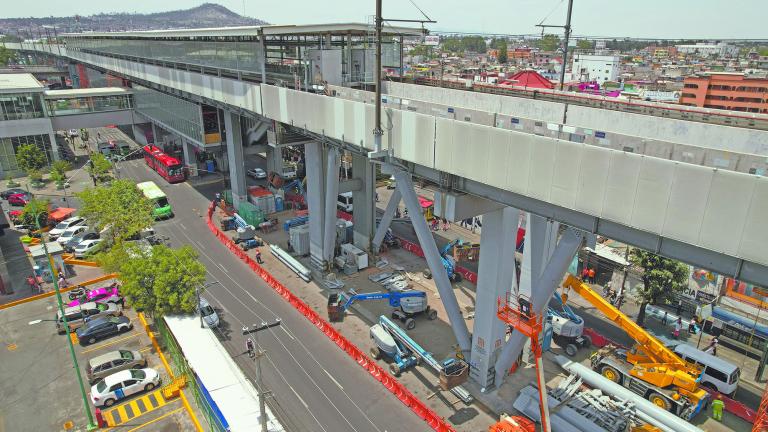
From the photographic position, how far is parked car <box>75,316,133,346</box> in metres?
31.9

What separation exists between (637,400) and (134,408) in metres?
27.5

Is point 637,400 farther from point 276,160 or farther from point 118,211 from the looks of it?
point 276,160

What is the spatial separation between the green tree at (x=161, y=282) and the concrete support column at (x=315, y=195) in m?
11.4

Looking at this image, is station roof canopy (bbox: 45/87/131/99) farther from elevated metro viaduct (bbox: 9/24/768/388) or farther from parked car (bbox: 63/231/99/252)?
elevated metro viaduct (bbox: 9/24/768/388)

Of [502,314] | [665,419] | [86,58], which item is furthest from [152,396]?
[86,58]

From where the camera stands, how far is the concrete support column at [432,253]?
26.9 m

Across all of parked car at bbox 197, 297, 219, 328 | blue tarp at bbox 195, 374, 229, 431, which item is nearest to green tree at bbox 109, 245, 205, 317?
parked car at bbox 197, 297, 219, 328

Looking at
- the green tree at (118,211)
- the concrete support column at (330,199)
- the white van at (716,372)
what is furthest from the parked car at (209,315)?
the white van at (716,372)

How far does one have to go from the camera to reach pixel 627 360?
2944cm

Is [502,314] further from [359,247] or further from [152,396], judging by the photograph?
[359,247]

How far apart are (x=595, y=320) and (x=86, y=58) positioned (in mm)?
113409

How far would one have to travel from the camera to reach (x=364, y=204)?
4378cm

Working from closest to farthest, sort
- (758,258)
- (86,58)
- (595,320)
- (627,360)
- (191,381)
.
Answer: (758,258) → (191,381) → (627,360) → (595,320) → (86,58)

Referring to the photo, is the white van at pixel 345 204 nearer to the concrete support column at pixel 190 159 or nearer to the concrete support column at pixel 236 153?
the concrete support column at pixel 236 153
